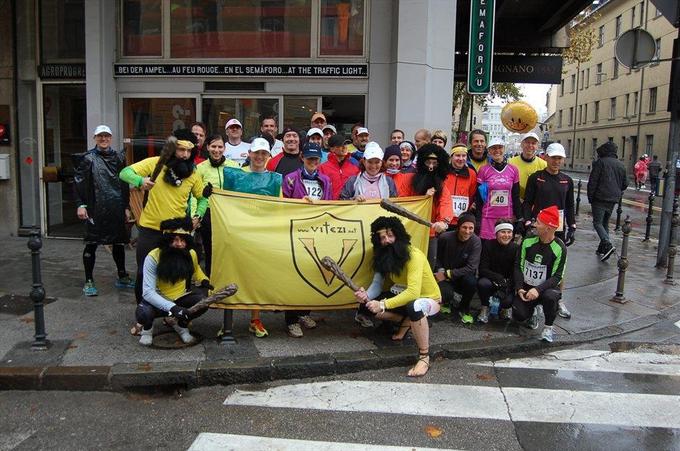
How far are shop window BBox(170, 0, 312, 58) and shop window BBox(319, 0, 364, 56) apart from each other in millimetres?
287

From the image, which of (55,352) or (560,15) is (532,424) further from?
(560,15)

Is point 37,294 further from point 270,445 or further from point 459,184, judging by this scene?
point 459,184

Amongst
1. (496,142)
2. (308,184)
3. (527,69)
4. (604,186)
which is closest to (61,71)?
(308,184)

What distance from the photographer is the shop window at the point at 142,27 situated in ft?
33.7

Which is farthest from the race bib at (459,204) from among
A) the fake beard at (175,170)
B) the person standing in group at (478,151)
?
the fake beard at (175,170)

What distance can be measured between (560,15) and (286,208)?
1156 cm

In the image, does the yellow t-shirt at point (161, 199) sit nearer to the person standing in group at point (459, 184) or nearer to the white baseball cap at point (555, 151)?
the person standing in group at point (459, 184)

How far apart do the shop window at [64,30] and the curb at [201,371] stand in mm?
7495

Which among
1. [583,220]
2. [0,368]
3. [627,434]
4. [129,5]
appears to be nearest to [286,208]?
[0,368]

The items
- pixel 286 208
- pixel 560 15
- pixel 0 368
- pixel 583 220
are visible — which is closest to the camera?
pixel 0 368

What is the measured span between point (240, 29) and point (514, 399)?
26.7 feet

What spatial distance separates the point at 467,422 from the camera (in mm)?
4172

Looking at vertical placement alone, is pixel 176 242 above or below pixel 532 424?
above

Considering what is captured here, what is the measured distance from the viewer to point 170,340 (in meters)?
5.50
